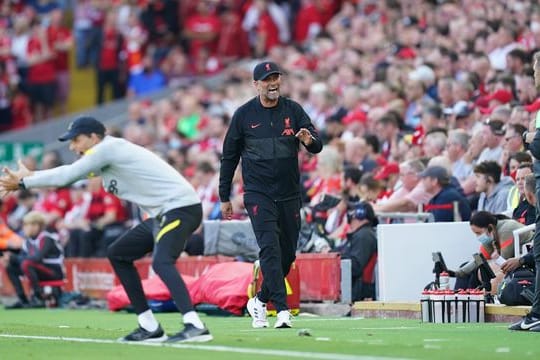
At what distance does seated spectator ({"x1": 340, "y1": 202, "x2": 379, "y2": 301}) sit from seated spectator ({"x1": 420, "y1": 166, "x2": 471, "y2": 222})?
741 mm

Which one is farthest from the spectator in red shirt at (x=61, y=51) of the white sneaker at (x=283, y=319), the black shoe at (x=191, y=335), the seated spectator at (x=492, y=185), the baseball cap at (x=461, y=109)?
the black shoe at (x=191, y=335)

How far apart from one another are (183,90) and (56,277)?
906cm

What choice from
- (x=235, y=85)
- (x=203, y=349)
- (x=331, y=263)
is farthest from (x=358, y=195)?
(x=235, y=85)

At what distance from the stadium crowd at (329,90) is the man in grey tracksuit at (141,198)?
430 cm

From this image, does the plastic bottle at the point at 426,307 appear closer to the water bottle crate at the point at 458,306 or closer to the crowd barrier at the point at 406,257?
the water bottle crate at the point at 458,306

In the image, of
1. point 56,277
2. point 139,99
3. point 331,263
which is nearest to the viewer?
point 331,263

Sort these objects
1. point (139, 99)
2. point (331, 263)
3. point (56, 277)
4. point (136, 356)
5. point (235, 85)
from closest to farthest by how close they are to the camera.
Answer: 1. point (136, 356)
2. point (331, 263)
3. point (56, 277)
4. point (235, 85)
5. point (139, 99)

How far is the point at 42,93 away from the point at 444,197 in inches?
749

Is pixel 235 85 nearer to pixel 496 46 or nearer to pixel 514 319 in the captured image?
Result: pixel 496 46

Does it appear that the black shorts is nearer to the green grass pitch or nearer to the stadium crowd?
the stadium crowd

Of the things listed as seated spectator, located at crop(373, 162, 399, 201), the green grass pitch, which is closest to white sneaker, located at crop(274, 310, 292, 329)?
the green grass pitch

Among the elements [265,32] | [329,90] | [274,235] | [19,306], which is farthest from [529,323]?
[265,32]

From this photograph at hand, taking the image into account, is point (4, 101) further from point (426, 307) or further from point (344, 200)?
point (426, 307)

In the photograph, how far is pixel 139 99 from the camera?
104ft
